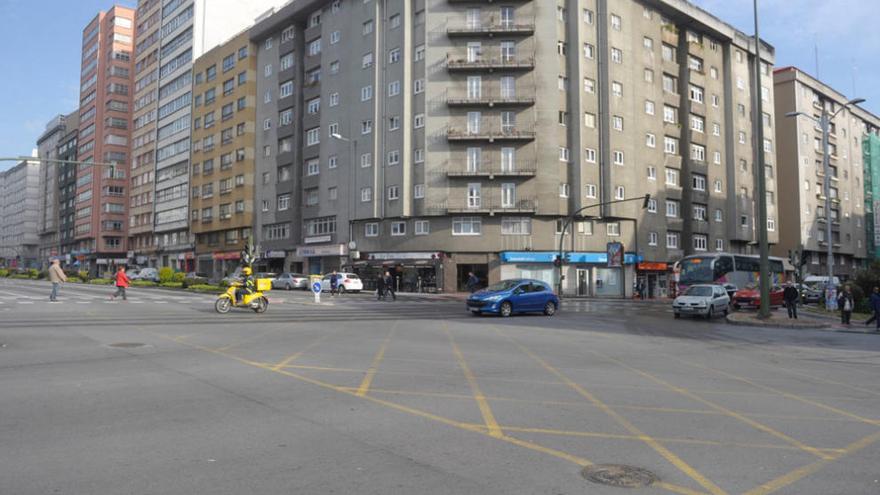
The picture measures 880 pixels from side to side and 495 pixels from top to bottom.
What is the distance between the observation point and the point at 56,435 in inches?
213

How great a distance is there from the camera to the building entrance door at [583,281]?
46188mm

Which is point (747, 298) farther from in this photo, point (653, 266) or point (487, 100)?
point (487, 100)

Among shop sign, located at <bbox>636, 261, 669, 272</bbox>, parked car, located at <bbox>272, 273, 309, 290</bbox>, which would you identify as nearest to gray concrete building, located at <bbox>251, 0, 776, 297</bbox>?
shop sign, located at <bbox>636, 261, 669, 272</bbox>

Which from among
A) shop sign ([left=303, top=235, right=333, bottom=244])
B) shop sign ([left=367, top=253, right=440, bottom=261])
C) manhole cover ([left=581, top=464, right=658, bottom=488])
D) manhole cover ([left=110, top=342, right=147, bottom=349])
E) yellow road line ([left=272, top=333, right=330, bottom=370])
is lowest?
manhole cover ([left=581, top=464, right=658, bottom=488])

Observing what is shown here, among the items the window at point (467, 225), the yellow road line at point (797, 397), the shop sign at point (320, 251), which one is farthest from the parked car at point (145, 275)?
the yellow road line at point (797, 397)

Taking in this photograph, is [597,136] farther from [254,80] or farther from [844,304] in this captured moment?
[254,80]

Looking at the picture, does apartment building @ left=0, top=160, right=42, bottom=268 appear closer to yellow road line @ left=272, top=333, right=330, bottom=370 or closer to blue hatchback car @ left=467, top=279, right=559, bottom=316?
blue hatchback car @ left=467, top=279, right=559, bottom=316

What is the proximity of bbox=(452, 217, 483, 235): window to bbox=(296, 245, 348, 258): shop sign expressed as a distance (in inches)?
389

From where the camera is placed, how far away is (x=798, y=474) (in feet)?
15.4

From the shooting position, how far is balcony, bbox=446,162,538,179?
4456 cm

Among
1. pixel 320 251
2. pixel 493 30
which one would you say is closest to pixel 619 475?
pixel 493 30

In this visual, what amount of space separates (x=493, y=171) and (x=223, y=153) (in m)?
33.3

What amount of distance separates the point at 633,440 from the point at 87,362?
840 centimetres

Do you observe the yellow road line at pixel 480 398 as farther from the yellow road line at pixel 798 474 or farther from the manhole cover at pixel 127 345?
the manhole cover at pixel 127 345
